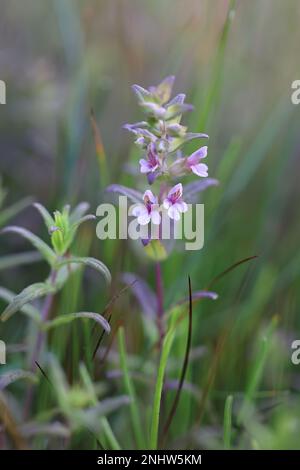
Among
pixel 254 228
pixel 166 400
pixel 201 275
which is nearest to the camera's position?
pixel 166 400

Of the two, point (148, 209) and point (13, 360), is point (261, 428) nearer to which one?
point (148, 209)

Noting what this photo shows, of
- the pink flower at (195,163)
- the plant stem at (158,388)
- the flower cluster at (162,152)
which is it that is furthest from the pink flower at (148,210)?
the plant stem at (158,388)

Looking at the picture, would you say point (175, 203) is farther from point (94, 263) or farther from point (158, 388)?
point (158, 388)

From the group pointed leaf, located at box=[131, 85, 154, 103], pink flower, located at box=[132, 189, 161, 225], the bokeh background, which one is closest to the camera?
pink flower, located at box=[132, 189, 161, 225]

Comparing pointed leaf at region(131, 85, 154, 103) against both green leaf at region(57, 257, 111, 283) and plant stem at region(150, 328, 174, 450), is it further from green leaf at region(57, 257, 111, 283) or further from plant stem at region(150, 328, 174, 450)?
plant stem at region(150, 328, 174, 450)

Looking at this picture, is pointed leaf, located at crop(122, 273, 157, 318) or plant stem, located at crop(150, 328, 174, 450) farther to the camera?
pointed leaf, located at crop(122, 273, 157, 318)

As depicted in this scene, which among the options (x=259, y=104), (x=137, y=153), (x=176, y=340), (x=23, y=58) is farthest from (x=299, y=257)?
(x=23, y=58)

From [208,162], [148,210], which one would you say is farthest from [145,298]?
[208,162]

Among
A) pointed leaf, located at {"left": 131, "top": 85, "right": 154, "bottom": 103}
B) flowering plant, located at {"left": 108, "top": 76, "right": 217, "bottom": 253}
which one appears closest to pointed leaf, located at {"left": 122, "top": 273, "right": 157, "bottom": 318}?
flowering plant, located at {"left": 108, "top": 76, "right": 217, "bottom": 253}
